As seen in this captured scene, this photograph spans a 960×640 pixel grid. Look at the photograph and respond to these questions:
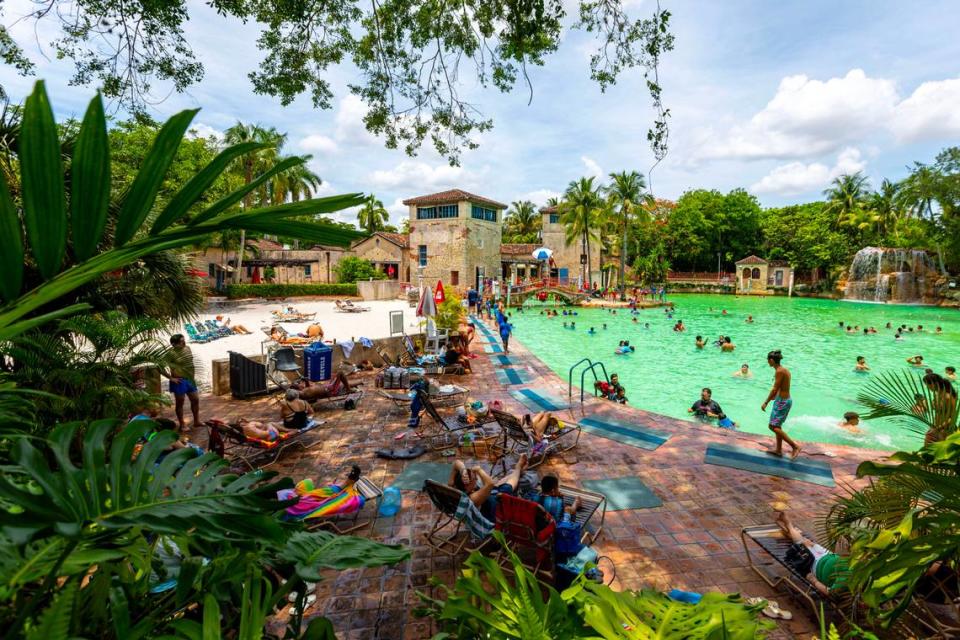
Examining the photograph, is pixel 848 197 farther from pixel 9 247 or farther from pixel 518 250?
pixel 9 247

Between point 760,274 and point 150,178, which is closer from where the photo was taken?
point 150,178

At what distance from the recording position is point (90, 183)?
97cm

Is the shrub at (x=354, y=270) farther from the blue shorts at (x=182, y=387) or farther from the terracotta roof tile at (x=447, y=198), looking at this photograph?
the blue shorts at (x=182, y=387)

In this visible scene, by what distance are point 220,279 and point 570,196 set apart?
3033 cm

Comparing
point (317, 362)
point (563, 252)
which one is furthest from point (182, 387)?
point (563, 252)

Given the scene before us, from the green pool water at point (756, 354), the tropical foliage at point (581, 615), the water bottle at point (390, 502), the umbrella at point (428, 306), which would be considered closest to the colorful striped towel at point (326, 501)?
the water bottle at point (390, 502)

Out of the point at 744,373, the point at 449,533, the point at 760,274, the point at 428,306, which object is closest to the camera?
the point at 449,533

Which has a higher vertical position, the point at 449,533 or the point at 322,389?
the point at 322,389

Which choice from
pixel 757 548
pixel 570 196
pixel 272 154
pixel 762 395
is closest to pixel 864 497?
pixel 757 548

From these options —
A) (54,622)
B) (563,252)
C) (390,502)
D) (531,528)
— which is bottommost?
(390,502)

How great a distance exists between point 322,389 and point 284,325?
13.8 m

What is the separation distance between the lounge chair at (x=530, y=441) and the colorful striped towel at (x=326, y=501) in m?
2.42

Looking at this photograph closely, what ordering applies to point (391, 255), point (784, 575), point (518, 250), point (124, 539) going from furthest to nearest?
point (518, 250)
point (391, 255)
point (784, 575)
point (124, 539)

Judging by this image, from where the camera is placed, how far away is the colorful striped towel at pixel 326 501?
4.62 metres
